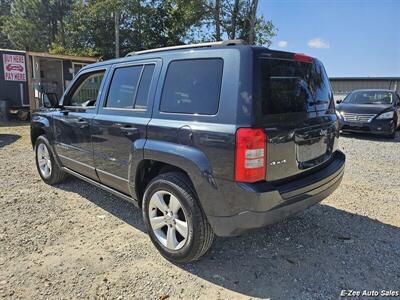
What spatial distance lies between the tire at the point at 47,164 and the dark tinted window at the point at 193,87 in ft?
9.05

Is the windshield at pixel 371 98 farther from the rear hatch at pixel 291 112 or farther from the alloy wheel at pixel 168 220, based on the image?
the alloy wheel at pixel 168 220

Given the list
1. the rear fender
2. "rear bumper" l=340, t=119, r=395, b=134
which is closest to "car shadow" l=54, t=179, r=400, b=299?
the rear fender

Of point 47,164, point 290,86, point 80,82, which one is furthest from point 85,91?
point 290,86

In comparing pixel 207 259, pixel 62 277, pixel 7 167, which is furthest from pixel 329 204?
pixel 7 167

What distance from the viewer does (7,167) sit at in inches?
249

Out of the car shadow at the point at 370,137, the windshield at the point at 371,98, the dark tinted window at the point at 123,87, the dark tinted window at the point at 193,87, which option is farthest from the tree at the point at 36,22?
the dark tinted window at the point at 193,87

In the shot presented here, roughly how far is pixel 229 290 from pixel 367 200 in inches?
117

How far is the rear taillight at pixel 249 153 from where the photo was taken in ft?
7.90

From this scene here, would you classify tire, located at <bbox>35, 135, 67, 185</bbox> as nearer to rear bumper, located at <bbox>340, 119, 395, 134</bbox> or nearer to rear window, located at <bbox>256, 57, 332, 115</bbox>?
rear window, located at <bbox>256, 57, 332, 115</bbox>

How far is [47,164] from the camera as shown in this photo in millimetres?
5230

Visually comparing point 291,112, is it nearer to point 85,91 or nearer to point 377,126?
point 85,91

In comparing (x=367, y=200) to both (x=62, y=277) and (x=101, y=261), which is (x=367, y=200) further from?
(x=62, y=277)

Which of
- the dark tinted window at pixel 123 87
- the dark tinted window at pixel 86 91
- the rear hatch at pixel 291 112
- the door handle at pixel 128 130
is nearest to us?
the rear hatch at pixel 291 112

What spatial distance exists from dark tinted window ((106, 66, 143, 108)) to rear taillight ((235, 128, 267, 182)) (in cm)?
152
